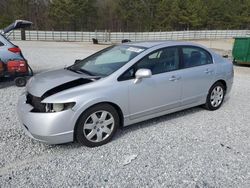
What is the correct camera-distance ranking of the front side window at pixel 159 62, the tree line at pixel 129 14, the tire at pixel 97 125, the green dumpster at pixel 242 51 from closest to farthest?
the tire at pixel 97 125
the front side window at pixel 159 62
the green dumpster at pixel 242 51
the tree line at pixel 129 14

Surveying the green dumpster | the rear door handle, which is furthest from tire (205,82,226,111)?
the green dumpster

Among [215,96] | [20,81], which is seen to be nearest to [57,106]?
[215,96]

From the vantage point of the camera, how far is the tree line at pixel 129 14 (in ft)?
134

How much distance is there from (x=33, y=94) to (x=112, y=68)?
1.19 meters

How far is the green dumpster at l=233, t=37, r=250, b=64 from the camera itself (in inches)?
454

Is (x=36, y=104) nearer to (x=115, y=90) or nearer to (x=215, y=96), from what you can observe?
(x=115, y=90)

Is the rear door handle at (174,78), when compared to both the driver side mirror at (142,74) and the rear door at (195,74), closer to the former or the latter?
the rear door at (195,74)

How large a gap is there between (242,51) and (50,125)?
11573mm

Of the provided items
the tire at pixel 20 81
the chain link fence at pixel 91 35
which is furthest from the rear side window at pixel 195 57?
the chain link fence at pixel 91 35

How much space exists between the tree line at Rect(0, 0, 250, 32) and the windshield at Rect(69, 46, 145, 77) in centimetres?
3976

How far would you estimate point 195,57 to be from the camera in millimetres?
4293

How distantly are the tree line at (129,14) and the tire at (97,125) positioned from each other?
40920 mm

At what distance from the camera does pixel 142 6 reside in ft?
160

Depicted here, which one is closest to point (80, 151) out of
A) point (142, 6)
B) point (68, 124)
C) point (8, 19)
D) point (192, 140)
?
point (68, 124)
